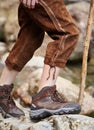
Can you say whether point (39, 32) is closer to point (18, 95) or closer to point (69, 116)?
point (69, 116)

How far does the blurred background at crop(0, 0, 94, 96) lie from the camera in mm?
8594

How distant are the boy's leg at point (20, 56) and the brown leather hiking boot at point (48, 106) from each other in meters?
0.34

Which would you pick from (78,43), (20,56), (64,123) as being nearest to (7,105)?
(20,56)

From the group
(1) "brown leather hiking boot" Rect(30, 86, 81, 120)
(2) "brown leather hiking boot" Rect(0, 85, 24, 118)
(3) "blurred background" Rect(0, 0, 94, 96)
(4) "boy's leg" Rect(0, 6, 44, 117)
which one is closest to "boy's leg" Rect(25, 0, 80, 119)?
(1) "brown leather hiking boot" Rect(30, 86, 81, 120)

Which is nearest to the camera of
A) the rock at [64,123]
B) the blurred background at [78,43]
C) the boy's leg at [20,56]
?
the rock at [64,123]

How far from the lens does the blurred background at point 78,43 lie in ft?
28.2

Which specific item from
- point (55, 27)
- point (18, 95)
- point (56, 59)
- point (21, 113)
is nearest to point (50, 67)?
point (56, 59)

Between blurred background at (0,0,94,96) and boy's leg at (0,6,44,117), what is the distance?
3628mm

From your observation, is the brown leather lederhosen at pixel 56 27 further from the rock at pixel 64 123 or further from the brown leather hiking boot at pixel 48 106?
the rock at pixel 64 123

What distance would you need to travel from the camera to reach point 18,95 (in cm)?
673

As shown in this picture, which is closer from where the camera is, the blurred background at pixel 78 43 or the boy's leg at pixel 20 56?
the boy's leg at pixel 20 56

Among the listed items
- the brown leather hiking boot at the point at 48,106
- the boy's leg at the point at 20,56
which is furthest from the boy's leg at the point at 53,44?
the boy's leg at the point at 20,56

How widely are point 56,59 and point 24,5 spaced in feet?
1.61

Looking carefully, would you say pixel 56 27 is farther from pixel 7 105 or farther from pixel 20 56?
pixel 7 105
